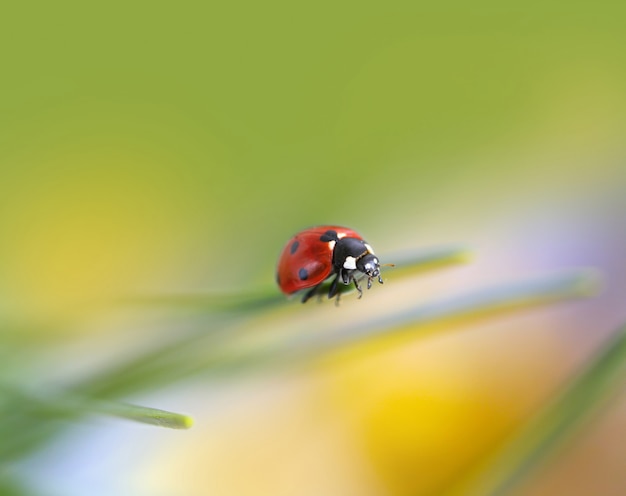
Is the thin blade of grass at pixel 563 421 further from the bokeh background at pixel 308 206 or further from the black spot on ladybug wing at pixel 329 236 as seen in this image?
the black spot on ladybug wing at pixel 329 236

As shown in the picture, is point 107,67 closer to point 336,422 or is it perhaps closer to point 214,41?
point 214,41

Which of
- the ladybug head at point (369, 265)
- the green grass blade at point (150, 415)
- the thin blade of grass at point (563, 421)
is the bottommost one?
the thin blade of grass at point (563, 421)

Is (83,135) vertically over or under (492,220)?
over

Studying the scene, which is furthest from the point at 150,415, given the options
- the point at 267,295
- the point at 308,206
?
the point at 308,206

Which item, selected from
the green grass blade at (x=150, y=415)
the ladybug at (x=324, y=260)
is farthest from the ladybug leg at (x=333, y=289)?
the green grass blade at (x=150, y=415)

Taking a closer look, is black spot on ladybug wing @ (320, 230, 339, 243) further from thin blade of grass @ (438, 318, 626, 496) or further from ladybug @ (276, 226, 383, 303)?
thin blade of grass @ (438, 318, 626, 496)

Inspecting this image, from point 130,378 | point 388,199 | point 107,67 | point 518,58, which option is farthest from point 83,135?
point 130,378

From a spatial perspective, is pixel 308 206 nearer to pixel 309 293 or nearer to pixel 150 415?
pixel 309 293
